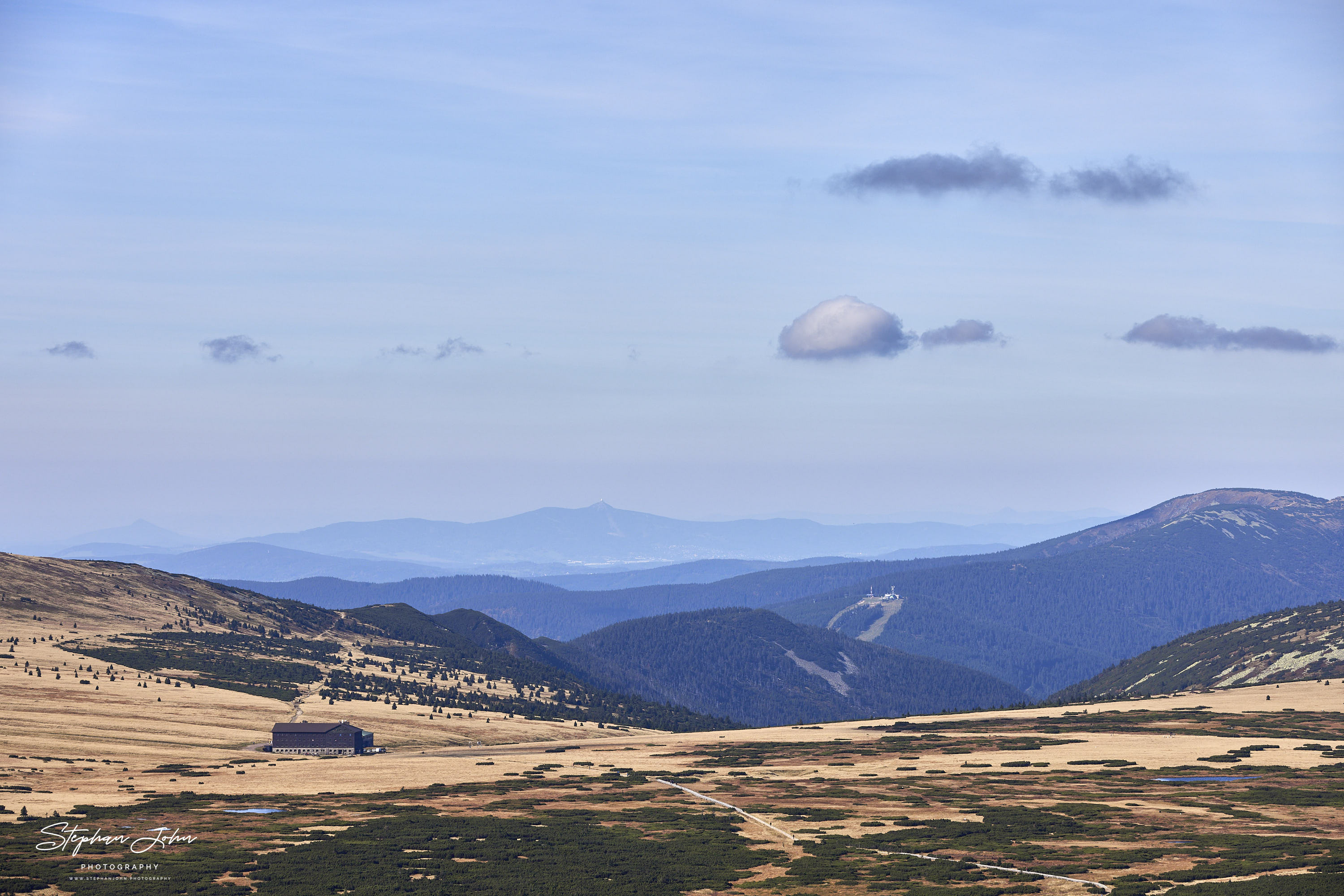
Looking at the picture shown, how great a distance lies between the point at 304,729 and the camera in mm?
180250

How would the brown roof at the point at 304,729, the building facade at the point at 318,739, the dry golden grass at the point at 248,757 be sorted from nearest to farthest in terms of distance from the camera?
1. the dry golden grass at the point at 248,757
2. the building facade at the point at 318,739
3. the brown roof at the point at 304,729

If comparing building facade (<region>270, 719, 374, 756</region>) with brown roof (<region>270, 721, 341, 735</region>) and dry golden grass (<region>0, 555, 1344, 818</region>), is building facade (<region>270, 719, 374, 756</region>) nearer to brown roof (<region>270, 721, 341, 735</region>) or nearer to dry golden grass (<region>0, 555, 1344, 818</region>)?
brown roof (<region>270, 721, 341, 735</region>)

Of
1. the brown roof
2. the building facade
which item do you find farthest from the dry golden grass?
the brown roof

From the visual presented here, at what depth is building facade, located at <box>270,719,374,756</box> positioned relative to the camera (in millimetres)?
177250

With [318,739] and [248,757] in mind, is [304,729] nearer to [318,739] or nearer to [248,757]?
[318,739]

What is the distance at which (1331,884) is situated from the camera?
248 ft

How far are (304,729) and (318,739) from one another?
3.40m

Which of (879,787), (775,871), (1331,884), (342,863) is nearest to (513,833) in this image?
(342,863)

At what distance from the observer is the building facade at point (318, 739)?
582 ft

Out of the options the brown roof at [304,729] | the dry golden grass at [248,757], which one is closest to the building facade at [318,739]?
the brown roof at [304,729]

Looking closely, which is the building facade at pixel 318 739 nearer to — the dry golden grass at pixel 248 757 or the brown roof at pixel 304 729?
the brown roof at pixel 304 729

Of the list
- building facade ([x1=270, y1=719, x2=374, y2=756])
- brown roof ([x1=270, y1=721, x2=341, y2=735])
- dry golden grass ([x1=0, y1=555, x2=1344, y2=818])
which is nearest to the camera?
dry golden grass ([x1=0, y1=555, x2=1344, y2=818])

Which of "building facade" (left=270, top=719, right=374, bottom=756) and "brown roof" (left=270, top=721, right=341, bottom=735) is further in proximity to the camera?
"brown roof" (left=270, top=721, right=341, bottom=735)

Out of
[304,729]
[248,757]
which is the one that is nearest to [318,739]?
[304,729]
